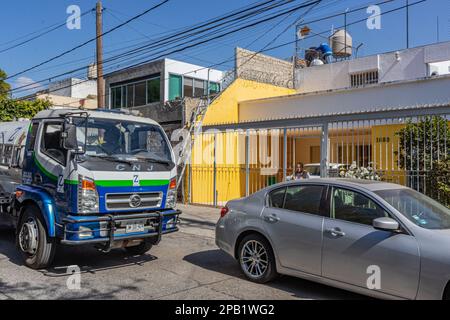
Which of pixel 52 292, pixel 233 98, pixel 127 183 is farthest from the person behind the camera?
pixel 233 98

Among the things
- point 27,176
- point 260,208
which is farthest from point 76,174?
point 260,208

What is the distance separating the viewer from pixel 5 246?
8.50 metres

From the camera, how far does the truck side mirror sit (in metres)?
6.36

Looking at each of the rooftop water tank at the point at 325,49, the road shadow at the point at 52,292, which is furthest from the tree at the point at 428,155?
the rooftop water tank at the point at 325,49

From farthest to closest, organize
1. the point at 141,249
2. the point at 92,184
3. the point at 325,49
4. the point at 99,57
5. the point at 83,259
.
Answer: the point at 325,49
the point at 99,57
the point at 141,249
the point at 83,259
the point at 92,184

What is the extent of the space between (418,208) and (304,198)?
1.42 metres

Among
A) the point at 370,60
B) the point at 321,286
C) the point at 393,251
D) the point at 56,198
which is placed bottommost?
the point at 321,286

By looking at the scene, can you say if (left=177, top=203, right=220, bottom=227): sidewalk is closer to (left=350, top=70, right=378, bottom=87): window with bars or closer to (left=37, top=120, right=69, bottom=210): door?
(left=37, top=120, right=69, bottom=210): door

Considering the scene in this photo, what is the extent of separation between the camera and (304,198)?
19.3ft

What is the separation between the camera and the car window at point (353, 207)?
5.11m

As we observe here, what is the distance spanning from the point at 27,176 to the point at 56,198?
1287mm

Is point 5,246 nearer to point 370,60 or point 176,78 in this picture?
point 176,78

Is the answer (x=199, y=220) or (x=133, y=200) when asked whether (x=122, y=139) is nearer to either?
(x=133, y=200)

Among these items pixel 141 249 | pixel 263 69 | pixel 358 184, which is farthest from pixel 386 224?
pixel 263 69
